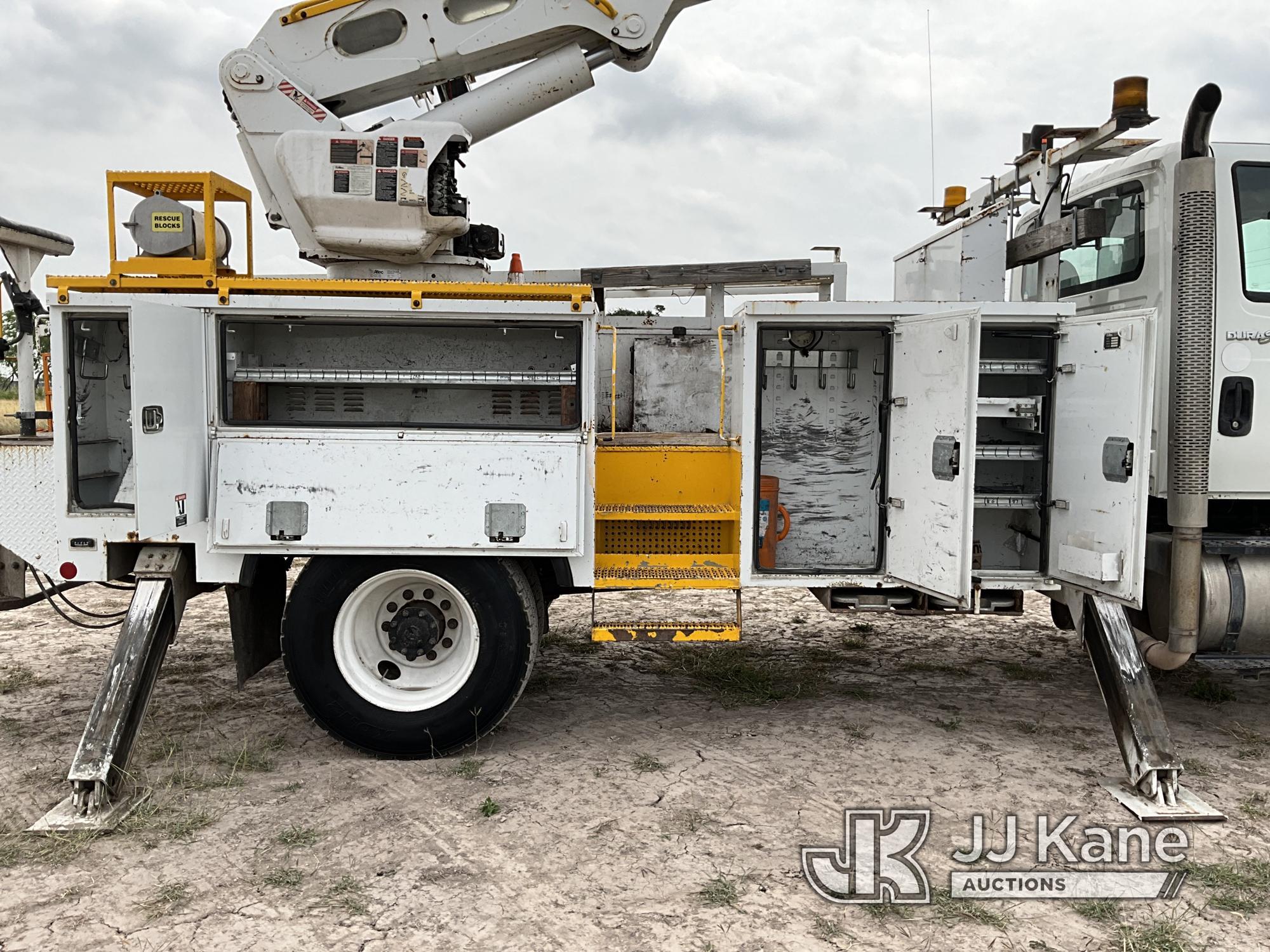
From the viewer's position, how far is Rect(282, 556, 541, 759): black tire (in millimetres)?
4684

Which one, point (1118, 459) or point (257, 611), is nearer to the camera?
point (1118, 459)

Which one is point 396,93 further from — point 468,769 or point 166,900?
point 166,900

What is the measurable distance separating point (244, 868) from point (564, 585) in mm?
1937

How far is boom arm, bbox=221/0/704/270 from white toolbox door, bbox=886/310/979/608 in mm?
2400

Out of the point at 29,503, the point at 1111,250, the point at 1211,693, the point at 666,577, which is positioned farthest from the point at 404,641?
the point at 1211,693

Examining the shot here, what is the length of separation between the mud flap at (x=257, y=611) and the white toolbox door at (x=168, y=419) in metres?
0.38

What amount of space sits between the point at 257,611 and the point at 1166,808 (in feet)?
14.9

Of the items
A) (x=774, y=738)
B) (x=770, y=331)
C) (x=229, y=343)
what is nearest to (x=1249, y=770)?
(x=774, y=738)

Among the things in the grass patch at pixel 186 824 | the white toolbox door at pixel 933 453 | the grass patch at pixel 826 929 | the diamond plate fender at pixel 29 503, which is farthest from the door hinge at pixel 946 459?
the diamond plate fender at pixel 29 503

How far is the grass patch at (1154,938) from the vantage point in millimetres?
3156

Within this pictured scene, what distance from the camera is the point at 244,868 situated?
3668mm

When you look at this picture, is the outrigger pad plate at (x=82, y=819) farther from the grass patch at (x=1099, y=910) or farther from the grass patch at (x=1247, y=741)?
the grass patch at (x=1247, y=741)

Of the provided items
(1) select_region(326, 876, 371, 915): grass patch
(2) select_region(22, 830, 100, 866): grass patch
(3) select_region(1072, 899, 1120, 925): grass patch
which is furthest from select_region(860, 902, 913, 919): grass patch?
(2) select_region(22, 830, 100, 866): grass patch

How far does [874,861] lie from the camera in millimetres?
3766
